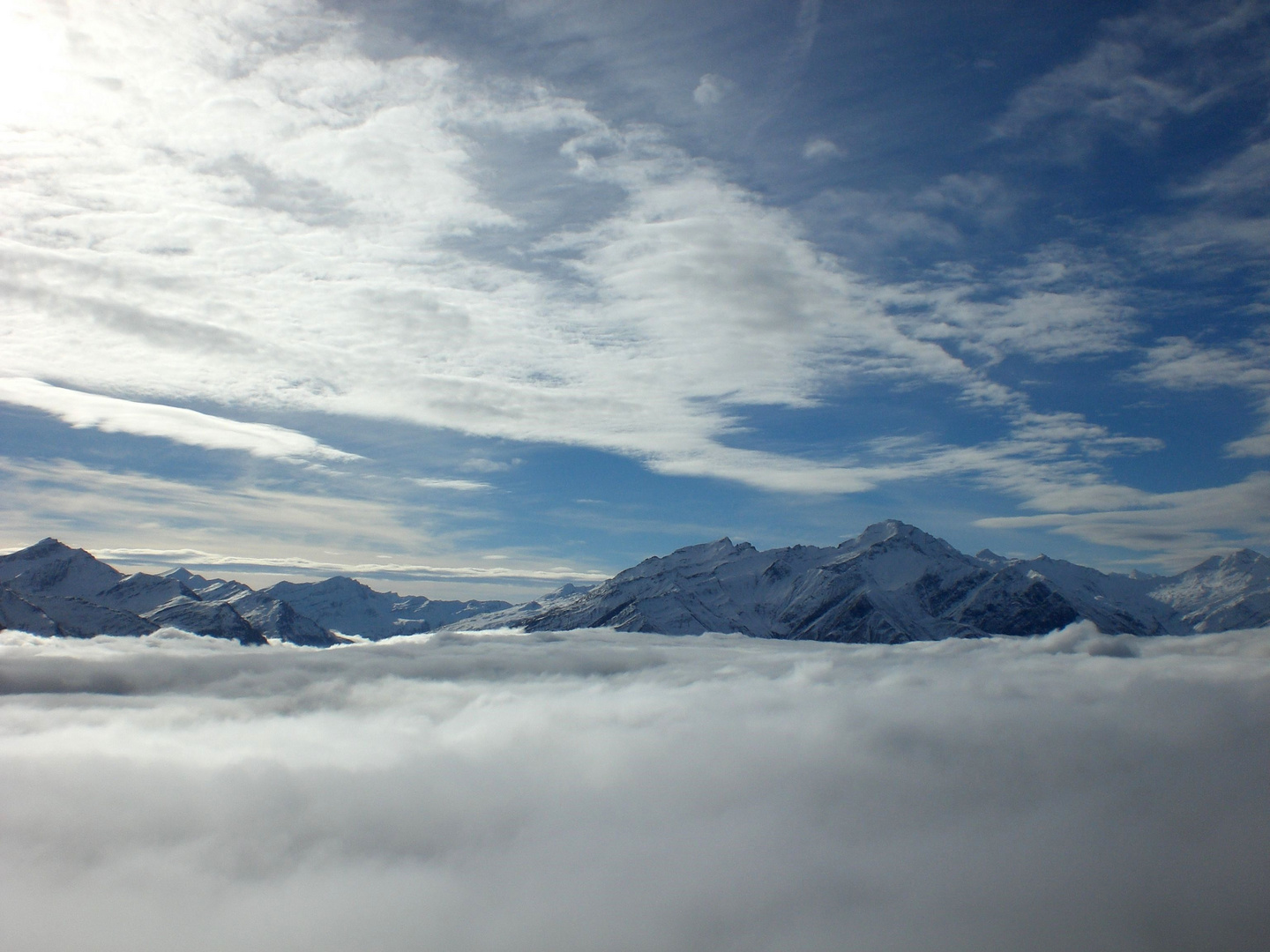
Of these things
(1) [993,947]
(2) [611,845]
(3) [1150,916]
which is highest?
(3) [1150,916]

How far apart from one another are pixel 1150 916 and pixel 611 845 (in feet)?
396

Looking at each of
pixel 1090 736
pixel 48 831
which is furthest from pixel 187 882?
pixel 1090 736

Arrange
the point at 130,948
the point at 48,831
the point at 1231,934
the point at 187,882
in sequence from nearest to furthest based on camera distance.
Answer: the point at 1231,934
the point at 130,948
the point at 187,882
the point at 48,831

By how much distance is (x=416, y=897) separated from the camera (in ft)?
553

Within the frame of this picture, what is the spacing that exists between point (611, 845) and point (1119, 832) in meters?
118

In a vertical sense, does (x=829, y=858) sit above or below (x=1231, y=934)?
below

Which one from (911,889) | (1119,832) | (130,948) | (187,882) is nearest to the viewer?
(911,889)

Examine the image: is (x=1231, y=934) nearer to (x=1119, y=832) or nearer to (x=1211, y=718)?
→ (x=1119, y=832)

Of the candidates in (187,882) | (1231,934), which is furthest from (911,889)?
(187,882)

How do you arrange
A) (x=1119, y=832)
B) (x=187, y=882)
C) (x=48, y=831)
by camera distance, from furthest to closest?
1. (x=48, y=831)
2. (x=187, y=882)
3. (x=1119, y=832)

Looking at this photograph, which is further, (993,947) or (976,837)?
(976,837)

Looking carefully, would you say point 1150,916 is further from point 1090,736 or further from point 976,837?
point 1090,736

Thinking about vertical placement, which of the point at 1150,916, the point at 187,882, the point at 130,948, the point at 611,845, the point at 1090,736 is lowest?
the point at 130,948

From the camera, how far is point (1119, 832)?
155500 mm
